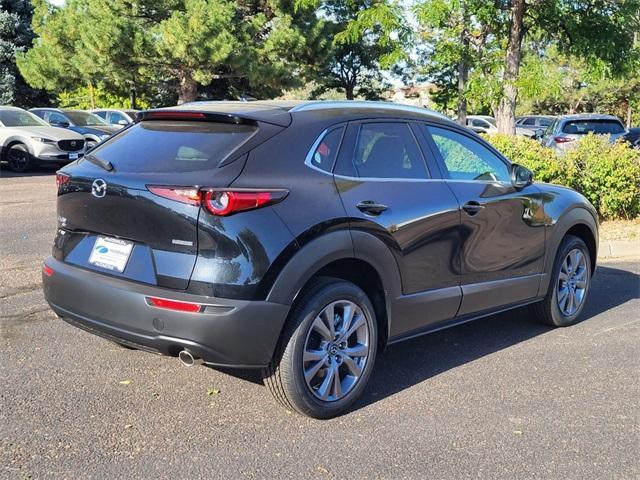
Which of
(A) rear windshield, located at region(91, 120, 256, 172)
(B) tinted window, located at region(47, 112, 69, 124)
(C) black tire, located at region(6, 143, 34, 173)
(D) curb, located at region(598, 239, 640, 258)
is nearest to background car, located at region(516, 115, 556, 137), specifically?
(B) tinted window, located at region(47, 112, 69, 124)

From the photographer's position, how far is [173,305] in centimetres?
346

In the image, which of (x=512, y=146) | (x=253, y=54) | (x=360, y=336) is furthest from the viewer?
(x=253, y=54)

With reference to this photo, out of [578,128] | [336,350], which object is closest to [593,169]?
[336,350]

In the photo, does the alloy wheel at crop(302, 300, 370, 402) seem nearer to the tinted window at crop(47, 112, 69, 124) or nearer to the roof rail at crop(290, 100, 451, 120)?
the roof rail at crop(290, 100, 451, 120)

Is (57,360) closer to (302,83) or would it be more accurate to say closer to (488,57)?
(488,57)

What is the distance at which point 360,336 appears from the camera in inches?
159

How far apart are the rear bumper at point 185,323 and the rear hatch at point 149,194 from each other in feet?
0.29

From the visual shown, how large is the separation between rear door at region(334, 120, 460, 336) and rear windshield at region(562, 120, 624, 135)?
13404 mm

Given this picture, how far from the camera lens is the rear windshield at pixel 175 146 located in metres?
3.71

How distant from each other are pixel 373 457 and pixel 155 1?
75.9 ft

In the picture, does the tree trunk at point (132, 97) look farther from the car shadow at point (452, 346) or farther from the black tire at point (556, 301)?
the black tire at point (556, 301)

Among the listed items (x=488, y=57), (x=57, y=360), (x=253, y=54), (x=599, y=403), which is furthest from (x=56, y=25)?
(x=599, y=403)

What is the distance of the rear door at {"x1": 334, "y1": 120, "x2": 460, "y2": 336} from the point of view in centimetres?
405

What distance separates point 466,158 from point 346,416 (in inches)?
82.3
